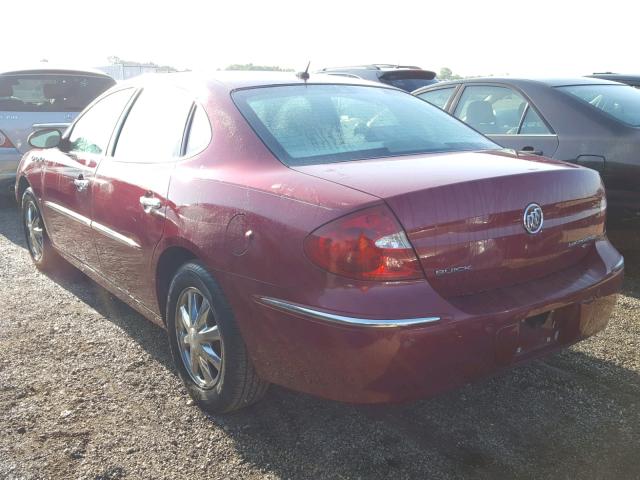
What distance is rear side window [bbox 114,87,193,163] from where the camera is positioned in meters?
3.28

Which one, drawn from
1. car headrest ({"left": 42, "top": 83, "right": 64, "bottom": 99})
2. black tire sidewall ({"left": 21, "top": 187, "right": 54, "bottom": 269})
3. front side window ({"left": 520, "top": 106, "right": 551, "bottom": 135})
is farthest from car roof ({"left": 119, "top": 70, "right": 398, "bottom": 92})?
car headrest ({"left": 42, "top": 83, "right": 64, "bottom": 99})

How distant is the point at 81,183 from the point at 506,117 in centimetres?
354

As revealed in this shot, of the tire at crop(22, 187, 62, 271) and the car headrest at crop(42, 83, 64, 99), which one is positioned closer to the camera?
the tire at crop(22, 187, 62, 271)

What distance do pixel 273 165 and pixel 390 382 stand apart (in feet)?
3.23

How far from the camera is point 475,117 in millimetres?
6102

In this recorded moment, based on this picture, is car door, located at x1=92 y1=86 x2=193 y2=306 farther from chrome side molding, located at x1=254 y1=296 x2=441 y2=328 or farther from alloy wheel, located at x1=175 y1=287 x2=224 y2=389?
chrome side molding, located at x1=254 y1=296 x2=441 y2=328

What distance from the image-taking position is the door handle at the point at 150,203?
10.2 ft

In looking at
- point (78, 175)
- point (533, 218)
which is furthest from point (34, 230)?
point (533, 218)

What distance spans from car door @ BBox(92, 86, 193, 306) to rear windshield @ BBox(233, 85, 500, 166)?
466 millimetres

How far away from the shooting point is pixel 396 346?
2.23 meters

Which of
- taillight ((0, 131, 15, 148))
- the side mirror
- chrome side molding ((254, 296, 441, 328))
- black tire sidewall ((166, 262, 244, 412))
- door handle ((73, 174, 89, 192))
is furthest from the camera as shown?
taillight ((0, 131, 15, 148))

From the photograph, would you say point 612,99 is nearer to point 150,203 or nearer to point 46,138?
point 150,203

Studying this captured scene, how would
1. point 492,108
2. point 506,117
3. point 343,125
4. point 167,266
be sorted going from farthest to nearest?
point 492,108 < point 506,117 < point 167,266 < point 343,125

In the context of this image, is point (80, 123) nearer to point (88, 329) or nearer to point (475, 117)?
point (88, 329)
